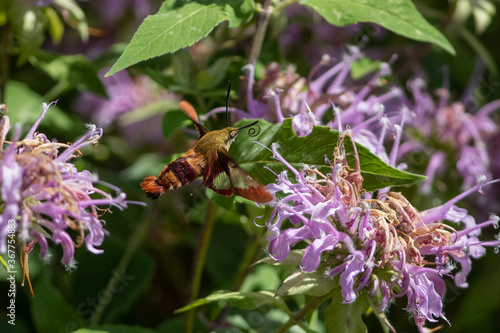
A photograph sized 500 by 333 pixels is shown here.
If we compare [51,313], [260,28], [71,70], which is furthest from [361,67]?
[51,313]

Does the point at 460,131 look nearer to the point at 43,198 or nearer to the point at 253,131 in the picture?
the point at 253,131

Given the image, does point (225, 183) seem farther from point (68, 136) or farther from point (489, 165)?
point (489, 165)

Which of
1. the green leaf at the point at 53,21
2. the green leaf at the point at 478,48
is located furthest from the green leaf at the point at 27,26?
the green leaf at the point at 478,48

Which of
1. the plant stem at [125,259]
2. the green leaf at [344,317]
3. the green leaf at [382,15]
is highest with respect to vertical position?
the green leaf at [382,15]

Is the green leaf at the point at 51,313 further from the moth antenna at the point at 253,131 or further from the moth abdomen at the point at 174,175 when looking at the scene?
the moth antenna at the point at 253,131

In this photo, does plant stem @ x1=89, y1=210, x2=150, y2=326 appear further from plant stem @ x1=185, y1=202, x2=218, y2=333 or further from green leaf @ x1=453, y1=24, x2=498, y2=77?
green leaf @ x1=453, y1=24, x2=498, y2=77

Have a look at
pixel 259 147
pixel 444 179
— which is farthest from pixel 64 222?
pixel 444 179
